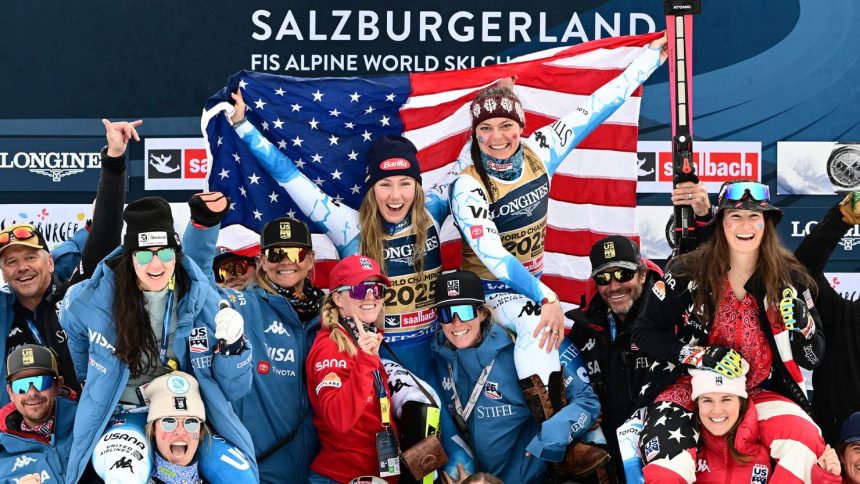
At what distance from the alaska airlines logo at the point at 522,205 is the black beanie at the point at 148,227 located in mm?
1753

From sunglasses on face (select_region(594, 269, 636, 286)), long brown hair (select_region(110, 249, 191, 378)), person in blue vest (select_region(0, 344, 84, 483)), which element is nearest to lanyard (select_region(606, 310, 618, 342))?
sunglasses on face (select_region(594, 269, 636, 286))

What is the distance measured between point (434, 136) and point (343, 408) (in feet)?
6.84

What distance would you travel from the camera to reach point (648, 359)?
5.58m

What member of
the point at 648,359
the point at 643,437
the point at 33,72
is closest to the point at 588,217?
the point at 648,359

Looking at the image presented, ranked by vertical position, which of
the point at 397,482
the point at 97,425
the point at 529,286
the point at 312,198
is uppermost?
the point at 312,198

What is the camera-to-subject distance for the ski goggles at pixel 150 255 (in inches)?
198

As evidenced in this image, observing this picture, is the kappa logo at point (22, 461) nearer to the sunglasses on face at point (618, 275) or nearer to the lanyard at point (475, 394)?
the lanyard at point (475, 394)

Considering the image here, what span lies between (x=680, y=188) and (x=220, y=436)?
2634mm

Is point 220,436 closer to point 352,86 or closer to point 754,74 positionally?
point 352,86

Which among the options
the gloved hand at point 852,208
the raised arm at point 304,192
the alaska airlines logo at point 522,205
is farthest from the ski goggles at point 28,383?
the gloved hand at point 852,208

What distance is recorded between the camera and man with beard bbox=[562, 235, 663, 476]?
5.64m

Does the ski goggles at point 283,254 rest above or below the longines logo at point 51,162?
below

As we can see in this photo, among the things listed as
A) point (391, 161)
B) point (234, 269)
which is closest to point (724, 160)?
point (391, 161)

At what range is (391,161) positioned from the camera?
5930mm
